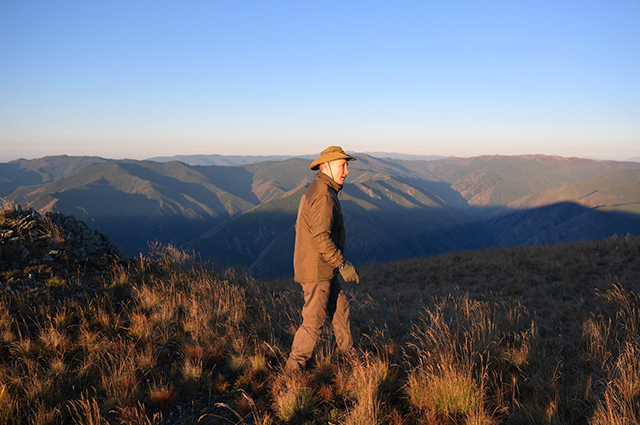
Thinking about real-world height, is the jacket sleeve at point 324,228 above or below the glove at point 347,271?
above

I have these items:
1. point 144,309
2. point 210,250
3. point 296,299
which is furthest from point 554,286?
point 210,250

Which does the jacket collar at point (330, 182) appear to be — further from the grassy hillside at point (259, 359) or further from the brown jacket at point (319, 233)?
the grassy hillside at point (259, 359)

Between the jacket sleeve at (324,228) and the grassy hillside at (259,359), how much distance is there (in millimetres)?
1175

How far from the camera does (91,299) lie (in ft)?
18.0

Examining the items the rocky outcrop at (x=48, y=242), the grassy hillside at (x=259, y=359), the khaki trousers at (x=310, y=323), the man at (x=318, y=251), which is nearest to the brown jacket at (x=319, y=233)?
the man at (x=318, y=251)

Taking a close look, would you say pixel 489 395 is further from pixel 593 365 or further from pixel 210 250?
pixel 210 250

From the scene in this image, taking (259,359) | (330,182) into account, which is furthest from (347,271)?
(259,359)

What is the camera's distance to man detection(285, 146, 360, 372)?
3.51 m

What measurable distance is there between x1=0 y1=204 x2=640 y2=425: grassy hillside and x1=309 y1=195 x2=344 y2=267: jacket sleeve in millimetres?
1175

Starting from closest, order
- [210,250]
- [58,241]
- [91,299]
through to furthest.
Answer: [91,299], [58,241], [210,250]

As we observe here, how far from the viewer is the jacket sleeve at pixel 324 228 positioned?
3.49 m

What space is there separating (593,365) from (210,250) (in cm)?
14719

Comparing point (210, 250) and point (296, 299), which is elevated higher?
point (296, 299)

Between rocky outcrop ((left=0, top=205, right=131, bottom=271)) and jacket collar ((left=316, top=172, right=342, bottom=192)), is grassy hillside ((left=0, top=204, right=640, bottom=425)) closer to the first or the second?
rocky outcrop ((left=0, top=205, right=131, bottom=271))
